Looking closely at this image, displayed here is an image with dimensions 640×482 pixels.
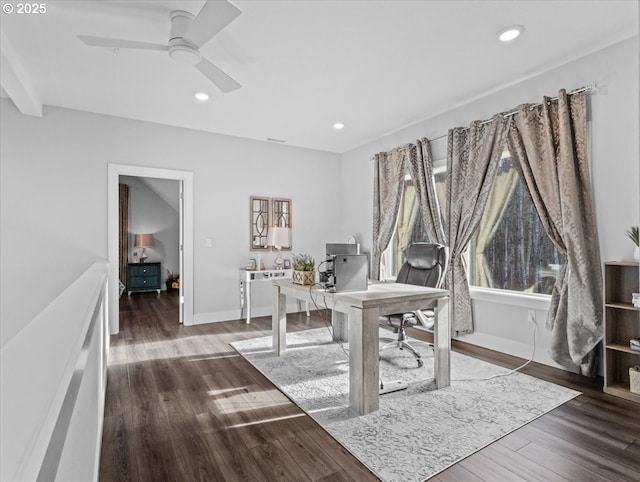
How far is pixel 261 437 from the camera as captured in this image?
2.12 m

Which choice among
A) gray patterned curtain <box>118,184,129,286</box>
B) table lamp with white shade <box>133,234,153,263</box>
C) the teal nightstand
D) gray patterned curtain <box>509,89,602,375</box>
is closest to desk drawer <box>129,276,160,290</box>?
the teal nightstand

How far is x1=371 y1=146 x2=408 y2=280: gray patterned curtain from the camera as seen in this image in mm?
4875

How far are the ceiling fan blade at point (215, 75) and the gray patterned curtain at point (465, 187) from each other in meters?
2.50

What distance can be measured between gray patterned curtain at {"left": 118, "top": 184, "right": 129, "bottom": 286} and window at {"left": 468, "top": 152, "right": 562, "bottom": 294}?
22.5 ft

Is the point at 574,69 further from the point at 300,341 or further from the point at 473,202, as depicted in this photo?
the point at 300,341

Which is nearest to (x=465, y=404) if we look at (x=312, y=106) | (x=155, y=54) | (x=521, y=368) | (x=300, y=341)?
(x=521, y=368)

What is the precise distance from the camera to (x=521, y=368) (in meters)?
3.17

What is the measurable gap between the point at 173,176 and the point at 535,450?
4.64 metres

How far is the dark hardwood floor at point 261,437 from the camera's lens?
1804 mm

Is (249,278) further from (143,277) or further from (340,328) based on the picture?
(143,277)

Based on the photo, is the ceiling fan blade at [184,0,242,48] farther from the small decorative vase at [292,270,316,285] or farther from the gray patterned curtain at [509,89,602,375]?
the gray patterned curtain at [509,89,602,375]

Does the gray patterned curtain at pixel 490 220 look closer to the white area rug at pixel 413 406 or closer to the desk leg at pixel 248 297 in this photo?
the white area rug at pixel 413 406

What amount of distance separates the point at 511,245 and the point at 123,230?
287 inches

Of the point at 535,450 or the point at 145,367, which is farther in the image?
the point at 145,367
